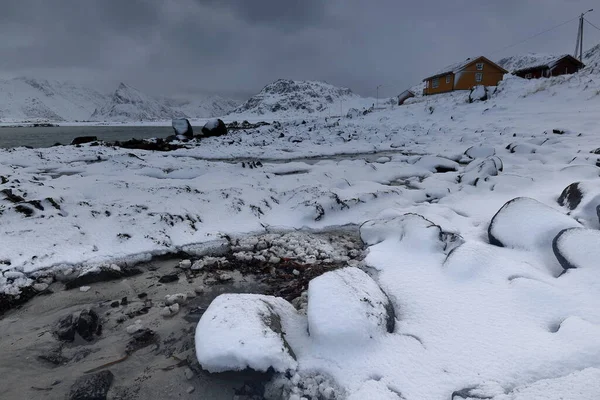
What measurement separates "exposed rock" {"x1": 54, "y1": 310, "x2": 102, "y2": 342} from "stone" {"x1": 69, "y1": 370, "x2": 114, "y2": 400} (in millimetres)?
515

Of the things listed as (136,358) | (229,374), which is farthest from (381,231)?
(136,358)

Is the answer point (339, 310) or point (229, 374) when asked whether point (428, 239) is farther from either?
point (229, 374)

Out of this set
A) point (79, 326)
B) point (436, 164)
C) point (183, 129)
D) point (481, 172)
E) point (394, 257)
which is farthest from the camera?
point (183, 129)

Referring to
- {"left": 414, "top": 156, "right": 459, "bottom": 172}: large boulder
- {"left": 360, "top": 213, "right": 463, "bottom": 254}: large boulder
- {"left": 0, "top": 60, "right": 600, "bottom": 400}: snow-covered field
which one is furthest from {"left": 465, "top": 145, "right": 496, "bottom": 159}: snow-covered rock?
{"left": 360, "top": 213, "right": 463, "bottom": 254}: large boulder

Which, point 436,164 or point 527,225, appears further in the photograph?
point 436,164

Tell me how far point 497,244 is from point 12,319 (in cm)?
500

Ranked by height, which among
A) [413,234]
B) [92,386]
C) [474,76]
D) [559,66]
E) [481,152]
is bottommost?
[92,386]

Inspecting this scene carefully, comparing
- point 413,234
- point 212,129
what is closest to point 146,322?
point 413,234

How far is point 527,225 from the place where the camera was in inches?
149

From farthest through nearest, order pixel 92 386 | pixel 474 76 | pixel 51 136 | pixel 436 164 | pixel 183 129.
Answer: pixel 474 76 → pixel 51 136 → pixel 183 129 → pixel 436 164 → pixel 92 386

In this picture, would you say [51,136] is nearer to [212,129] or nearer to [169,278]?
[212,129]

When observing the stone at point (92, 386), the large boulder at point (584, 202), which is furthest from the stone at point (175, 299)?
the large boulder at point (584, 202)

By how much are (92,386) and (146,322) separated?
74 cm

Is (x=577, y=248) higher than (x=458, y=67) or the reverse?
the reverse
